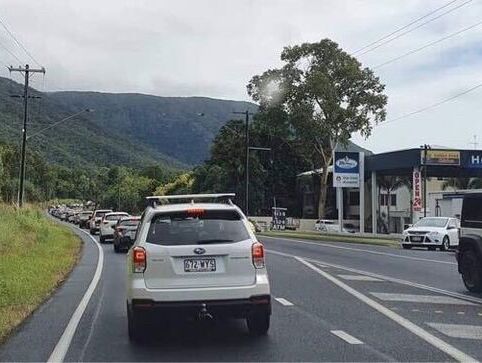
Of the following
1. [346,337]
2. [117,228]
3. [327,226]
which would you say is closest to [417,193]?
[327,226]

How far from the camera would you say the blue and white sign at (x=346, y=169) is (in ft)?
180

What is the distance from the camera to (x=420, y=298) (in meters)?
13.1

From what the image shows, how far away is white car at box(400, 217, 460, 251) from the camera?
3183 cm

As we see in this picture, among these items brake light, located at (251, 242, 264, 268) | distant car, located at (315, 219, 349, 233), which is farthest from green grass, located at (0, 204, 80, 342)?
distant car, located at (315, 219, 349, 233)

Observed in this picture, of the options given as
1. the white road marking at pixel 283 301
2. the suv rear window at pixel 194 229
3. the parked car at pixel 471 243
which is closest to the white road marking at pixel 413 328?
the white road marking at pixel 283 301

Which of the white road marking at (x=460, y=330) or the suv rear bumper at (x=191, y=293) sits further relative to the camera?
→ the white road marking at (x=460, y=330)

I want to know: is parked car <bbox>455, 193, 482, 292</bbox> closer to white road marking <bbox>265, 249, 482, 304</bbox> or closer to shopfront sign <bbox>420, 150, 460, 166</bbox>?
white road marking <bbox>265, 249, 482, 304</bbox>

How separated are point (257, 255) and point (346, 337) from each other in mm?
1577

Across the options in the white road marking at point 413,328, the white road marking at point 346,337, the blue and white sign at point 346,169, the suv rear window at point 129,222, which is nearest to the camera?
the white road marking at point 413,328

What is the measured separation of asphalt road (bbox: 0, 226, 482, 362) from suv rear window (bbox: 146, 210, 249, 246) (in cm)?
128

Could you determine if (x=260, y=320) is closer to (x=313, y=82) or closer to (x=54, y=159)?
(x=313, y=82)

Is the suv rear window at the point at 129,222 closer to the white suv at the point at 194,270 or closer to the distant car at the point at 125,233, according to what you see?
the distant car at the point at 125,233

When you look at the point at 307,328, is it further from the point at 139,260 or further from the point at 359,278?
the point at 359,278

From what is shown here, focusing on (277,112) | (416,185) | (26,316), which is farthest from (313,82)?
(26,316)
